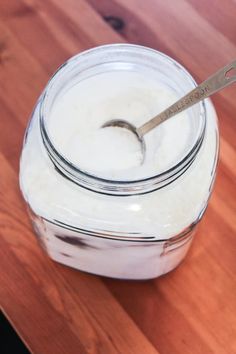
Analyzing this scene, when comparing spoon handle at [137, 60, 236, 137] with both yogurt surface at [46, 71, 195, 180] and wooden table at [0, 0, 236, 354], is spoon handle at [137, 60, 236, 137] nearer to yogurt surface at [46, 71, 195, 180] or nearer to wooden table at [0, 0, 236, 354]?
yogurt surface at [46, 71, 195, 180]

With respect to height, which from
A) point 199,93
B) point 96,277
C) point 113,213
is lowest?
point 96,277

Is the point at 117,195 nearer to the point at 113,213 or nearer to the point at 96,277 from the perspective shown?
the point at 113,213

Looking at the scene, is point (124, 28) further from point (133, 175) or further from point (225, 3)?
point (133, 175)

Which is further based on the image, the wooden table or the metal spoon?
the wooden table

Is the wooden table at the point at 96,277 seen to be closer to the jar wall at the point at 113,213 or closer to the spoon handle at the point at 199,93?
the jar wall at the point at 113,213

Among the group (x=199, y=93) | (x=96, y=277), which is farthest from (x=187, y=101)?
(x=96, y=277)

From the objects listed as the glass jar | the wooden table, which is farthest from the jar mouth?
the wooden table
